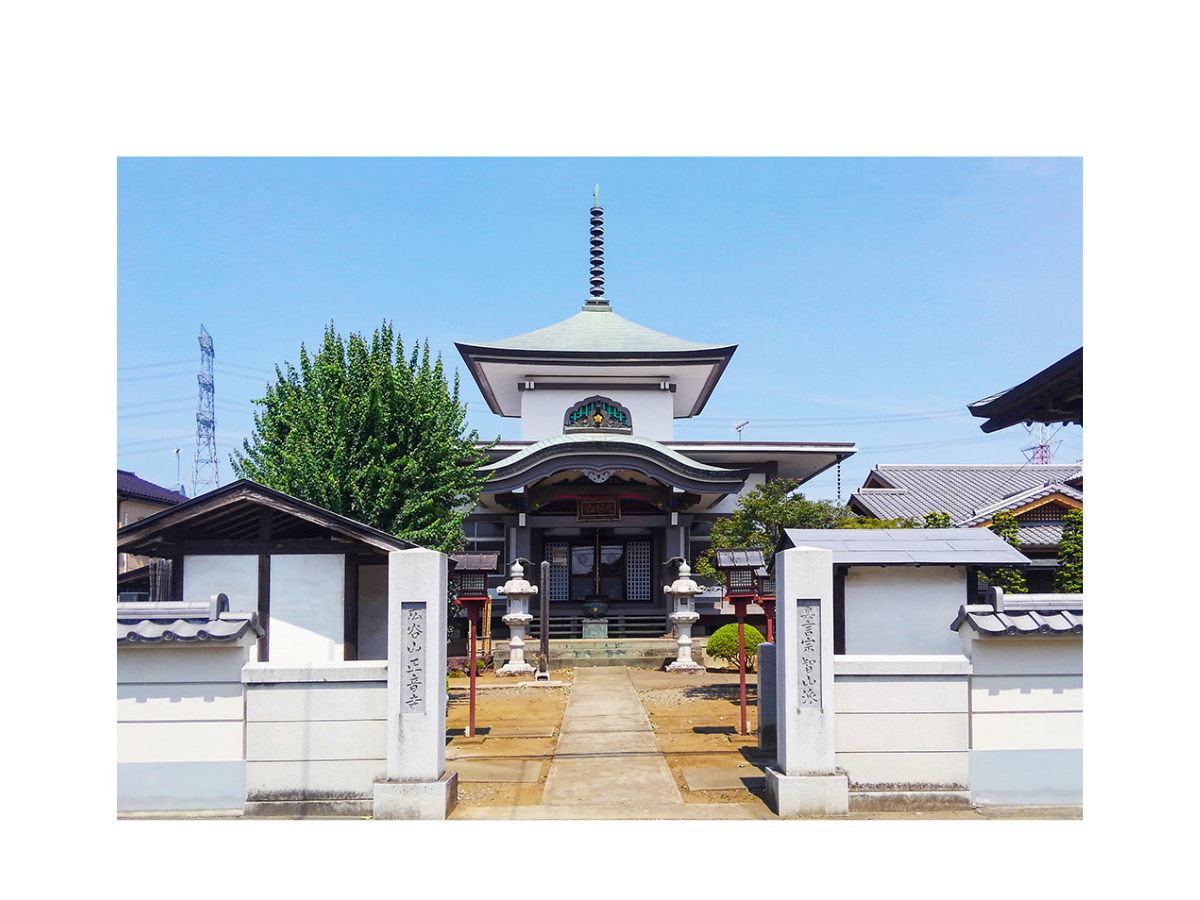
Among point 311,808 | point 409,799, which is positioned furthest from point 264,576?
point 409,799

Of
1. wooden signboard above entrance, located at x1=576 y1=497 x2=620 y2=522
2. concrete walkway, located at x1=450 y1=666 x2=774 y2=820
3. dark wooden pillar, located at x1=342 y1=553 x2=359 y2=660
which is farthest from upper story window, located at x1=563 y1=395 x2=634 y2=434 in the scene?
dark wooden pillar, located at x1=342 y1=553 x2=359 y2=660

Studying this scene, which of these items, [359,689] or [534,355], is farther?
[534,355]

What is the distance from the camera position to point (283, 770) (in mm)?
7551

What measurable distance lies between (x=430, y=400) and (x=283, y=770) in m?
7.49

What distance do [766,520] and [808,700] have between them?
471 inches

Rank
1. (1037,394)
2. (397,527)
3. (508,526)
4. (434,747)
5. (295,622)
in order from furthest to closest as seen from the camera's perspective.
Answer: (508,526) → (397,527) → (295,622) → (1037,394) → (434,747)

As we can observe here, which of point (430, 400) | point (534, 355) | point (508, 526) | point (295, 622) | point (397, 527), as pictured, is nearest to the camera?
point (295, 622)

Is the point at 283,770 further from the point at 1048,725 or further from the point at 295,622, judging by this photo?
the point at 1048,725

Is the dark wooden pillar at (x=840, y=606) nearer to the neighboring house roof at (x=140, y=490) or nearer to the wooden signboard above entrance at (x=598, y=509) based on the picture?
the wooden signboard above entrance at (x=598, y=509)

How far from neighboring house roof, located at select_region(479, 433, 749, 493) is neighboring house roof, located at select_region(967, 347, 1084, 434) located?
11647mm

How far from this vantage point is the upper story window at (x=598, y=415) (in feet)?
82.7

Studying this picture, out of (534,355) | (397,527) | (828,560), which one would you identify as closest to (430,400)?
(397,527)

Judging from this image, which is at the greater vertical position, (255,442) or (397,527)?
(255,442)

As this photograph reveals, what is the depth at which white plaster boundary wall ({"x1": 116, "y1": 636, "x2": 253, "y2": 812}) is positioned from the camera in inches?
297
